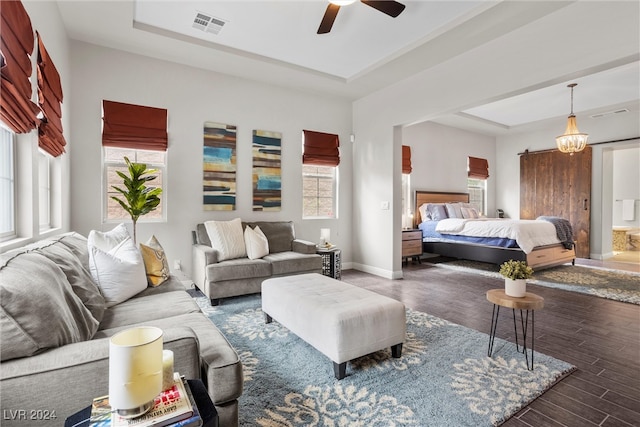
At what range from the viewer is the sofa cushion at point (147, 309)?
6.03 feet

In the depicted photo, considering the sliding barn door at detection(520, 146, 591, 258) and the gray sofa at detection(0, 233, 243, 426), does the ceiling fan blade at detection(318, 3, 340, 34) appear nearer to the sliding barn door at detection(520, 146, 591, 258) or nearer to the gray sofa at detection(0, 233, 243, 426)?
the gray sofa at detection(0, 233, 243, 426)

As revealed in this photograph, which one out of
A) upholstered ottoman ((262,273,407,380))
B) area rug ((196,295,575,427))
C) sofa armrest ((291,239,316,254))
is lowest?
area rug ((196,295,575,427))

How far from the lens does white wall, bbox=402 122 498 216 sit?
22.2 feet

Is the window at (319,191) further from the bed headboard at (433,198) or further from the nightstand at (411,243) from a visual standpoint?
Answer: the bed headboard at (433,198)

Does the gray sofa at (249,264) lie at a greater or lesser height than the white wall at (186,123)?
lesser

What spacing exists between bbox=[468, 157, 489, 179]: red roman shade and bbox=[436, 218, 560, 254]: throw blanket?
237 centimetres

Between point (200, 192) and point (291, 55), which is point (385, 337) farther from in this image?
point (291, 55)

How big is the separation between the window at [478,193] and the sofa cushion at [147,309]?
754 centimetres

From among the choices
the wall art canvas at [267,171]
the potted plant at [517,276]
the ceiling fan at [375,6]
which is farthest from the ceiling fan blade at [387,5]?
the wall art canvas at [267,171]

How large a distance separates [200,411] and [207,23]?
11.8ft

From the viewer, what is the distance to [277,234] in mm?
4590

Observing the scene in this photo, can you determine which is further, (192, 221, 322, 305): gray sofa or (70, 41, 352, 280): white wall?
(70, 41, 352, 280): white wall

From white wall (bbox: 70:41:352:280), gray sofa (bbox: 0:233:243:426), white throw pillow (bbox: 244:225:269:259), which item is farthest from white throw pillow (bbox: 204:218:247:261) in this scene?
gray sofa (bbox: 0:233:243:426)

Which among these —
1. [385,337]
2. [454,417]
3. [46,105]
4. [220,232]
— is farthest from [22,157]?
[454,417]
